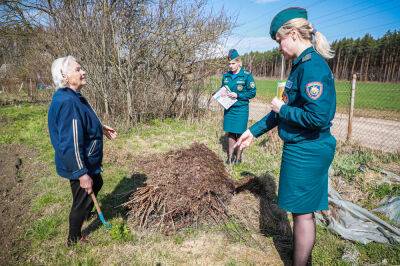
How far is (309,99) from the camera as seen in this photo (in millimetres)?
2049

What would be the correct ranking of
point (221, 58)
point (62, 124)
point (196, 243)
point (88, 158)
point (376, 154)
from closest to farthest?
point (62, 124)
point (88, 158)
point (196, 243)
point (376, 154)
point (221, 58)

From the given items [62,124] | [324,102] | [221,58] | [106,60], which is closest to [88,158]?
[62,124]

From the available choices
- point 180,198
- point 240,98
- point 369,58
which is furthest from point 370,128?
point 369,58

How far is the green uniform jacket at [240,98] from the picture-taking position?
215 inches

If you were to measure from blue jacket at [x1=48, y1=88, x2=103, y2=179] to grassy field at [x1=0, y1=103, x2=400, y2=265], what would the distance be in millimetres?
969

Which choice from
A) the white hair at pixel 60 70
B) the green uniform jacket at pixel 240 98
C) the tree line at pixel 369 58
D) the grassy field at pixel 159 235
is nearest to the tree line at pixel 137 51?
the grassy field at pixel 159 235

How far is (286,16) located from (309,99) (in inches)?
25.7

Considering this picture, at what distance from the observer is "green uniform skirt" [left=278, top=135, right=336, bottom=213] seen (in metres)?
2.28

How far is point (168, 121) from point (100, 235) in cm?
656

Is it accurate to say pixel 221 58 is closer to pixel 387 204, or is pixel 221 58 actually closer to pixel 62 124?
pixel 387 204

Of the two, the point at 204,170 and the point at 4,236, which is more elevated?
the point at 204,170

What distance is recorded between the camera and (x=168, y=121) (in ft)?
32.3

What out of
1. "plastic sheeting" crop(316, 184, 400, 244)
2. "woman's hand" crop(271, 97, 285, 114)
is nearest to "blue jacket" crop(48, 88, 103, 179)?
"woman's hand" crop(271, 97, 285, 114)

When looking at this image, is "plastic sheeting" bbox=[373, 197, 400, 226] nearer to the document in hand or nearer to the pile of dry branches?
the pile of dry branches
